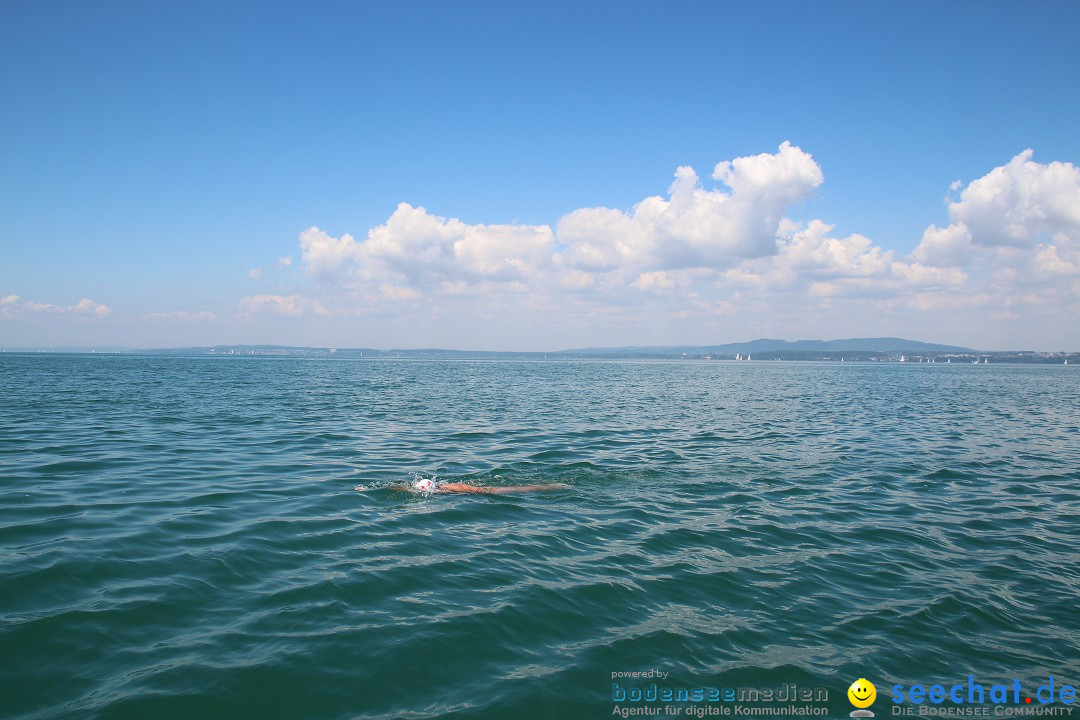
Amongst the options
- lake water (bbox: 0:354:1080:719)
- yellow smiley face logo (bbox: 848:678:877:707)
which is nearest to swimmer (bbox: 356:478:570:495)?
lake water (bbox: 0:354:1080:719)

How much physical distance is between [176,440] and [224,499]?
10.9 meters

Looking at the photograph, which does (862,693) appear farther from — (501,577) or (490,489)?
(490,489)

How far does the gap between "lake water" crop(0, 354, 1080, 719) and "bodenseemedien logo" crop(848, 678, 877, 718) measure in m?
0.17

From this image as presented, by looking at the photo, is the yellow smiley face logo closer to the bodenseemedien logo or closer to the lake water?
the bodenseemedien logo

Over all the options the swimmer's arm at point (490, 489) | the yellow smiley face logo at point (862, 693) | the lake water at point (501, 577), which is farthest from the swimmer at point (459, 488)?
the yellow smiley face logo at point (862, 693)

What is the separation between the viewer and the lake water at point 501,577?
6.71m

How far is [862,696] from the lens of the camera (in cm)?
673

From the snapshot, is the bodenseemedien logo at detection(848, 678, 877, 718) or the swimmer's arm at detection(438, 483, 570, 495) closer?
the bodenseemedien logo at detection(848, 678, 877, 718)

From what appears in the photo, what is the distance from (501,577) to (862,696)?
18.0ft

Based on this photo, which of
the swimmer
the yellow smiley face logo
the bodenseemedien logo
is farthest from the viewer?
the swimmer

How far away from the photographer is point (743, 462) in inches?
804

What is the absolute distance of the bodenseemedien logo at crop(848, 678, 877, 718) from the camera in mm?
6512

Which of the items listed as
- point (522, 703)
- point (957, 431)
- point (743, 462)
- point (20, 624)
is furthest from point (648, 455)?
point (957, 431)

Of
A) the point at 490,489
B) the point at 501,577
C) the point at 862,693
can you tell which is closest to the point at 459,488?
the point at 490,489
